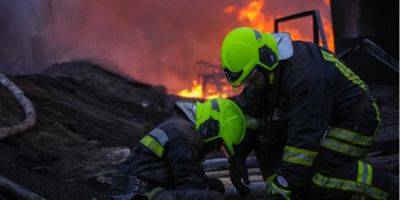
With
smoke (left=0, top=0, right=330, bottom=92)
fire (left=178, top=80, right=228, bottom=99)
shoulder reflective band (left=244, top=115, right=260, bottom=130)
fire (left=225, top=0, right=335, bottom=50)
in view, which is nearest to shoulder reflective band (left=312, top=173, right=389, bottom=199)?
shoulder reflective band (left=244, top=115, right=260, bottom=130)

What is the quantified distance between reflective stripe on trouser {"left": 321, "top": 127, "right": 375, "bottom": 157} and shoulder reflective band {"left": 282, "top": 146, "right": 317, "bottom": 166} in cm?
34

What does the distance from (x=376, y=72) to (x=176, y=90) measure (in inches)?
430

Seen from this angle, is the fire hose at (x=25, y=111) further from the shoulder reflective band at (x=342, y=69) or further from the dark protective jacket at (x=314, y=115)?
the shoulder reflective band at (x=342, y=69)

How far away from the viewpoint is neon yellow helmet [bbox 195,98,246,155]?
13.0ft

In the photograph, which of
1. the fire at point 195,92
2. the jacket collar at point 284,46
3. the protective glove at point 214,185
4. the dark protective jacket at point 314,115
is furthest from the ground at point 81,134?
the fire at point 195,92

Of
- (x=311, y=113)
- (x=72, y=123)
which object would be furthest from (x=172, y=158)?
(x=72, y=123)

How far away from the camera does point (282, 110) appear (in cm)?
408

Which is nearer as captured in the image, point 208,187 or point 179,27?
point 208,187

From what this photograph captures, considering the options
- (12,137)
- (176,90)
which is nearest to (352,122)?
(12,137)

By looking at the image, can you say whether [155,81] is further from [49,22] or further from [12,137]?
[12,137]

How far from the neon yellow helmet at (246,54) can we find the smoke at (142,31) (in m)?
17.4

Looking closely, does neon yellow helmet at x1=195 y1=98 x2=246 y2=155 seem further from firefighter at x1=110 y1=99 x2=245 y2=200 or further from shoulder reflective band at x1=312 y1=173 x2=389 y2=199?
shoulder reflective band at x1=312 y1=173 x2=389 y2=199

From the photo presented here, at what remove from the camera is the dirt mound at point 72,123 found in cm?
607

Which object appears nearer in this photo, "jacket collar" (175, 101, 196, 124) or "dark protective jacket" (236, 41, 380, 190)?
"dark protective jacket" (236, 41, 380, 190)
